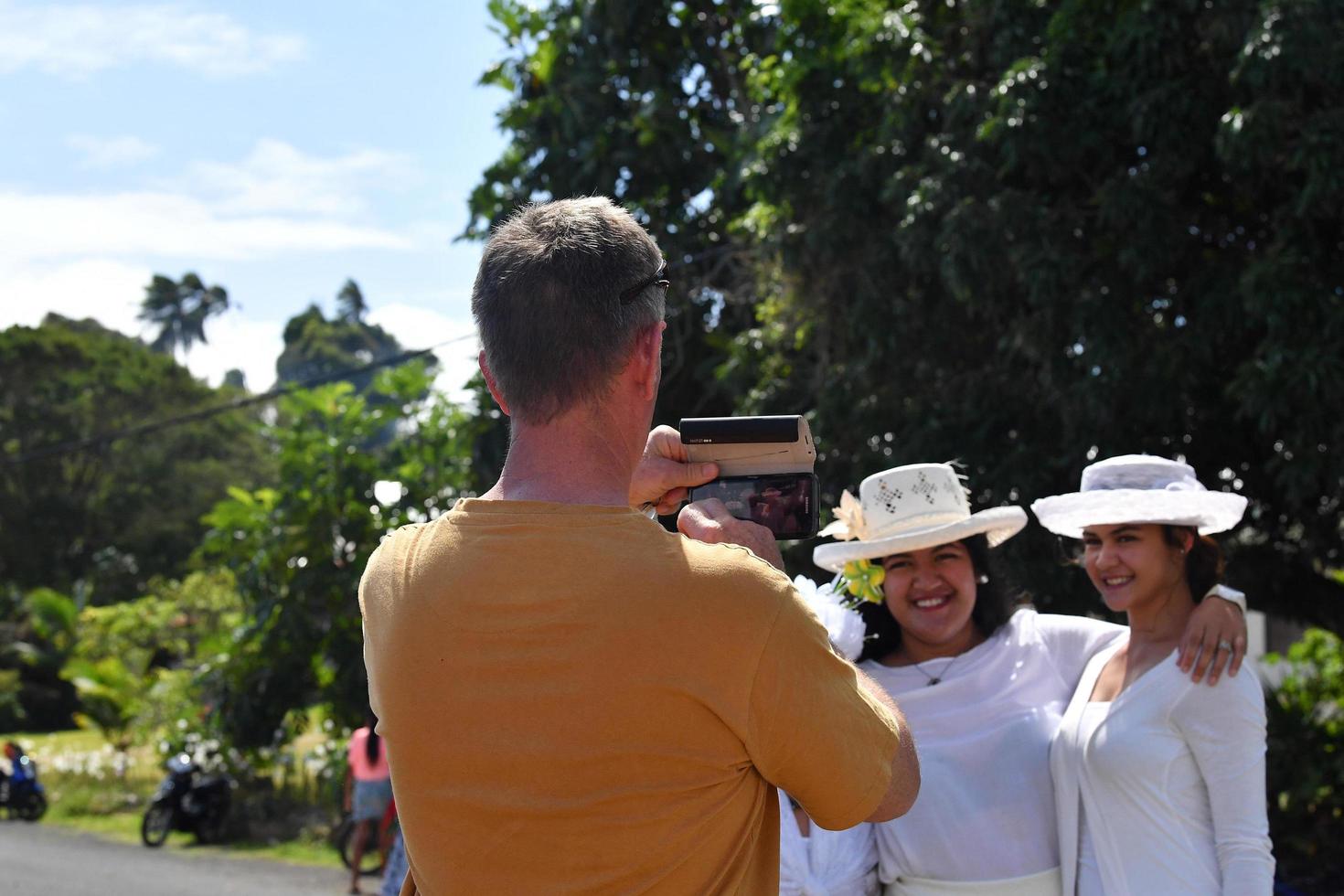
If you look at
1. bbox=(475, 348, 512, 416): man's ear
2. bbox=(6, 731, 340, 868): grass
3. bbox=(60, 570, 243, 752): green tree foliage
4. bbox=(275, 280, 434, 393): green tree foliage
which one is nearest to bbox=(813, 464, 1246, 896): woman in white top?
bbox=(475, 348, 512, 416): man's ear

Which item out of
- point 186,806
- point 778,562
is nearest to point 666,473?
point 778,562

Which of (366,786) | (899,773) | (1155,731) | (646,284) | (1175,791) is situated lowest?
(366,786)

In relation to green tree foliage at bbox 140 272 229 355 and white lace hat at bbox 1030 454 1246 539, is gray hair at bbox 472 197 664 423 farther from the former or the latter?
green tree foliage at bbox 140 272 229 355

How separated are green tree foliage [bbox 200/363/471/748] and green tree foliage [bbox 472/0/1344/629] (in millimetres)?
4534

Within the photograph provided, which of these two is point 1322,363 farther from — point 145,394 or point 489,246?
point 145,394

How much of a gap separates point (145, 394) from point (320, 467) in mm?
29852

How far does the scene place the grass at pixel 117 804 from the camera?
1364cm

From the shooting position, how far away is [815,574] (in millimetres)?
8688

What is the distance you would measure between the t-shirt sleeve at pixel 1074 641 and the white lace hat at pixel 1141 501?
237mm

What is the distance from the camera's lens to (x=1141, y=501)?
125 inches

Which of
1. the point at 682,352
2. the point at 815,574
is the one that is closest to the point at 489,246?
the point at 815,574

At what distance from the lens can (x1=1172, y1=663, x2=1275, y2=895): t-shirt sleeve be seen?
8.96 ft

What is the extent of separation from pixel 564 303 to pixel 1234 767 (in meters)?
1.96

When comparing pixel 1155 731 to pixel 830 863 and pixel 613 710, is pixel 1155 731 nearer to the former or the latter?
pixel 830 863
